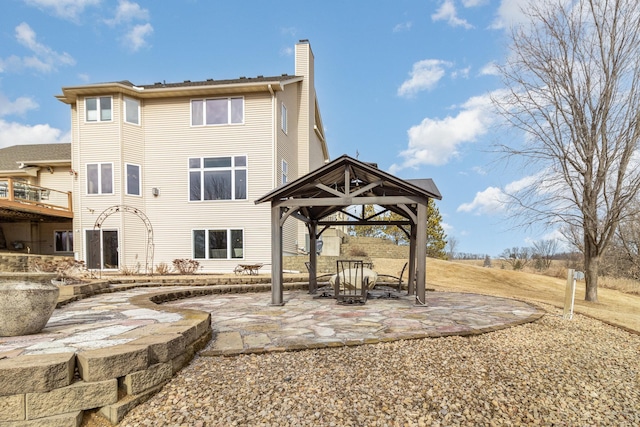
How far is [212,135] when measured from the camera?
1434 centimetres

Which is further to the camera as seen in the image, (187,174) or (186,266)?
(187,174)

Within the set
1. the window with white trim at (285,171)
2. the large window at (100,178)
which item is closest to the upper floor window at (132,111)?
the large window at (100,178)

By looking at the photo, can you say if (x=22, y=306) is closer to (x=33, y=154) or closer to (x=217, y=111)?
(x=217, y=111)

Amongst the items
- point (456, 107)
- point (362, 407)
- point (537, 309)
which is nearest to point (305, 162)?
point (456, 107)

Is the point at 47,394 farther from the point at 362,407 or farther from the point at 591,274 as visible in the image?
the point at 591,274

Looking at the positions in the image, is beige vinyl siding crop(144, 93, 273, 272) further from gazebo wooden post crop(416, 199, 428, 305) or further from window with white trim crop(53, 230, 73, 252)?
gazebo wooden post crop(416, 199, 428, 305)

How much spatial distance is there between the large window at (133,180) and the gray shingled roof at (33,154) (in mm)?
4074

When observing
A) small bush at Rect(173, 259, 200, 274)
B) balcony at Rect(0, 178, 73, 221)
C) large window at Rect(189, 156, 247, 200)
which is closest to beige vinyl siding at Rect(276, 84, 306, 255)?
large window at Rect(189, 156, 247, 200)

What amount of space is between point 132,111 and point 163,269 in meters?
6.87

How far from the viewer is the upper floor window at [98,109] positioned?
14188 mm

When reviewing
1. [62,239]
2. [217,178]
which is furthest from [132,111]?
[62,239]

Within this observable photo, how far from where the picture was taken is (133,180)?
14383 millimetres

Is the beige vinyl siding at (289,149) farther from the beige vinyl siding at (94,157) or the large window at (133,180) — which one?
the beige vinyl siding at (94,157)

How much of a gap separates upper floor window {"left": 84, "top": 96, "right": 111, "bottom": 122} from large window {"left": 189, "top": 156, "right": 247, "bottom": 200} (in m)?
3.95
